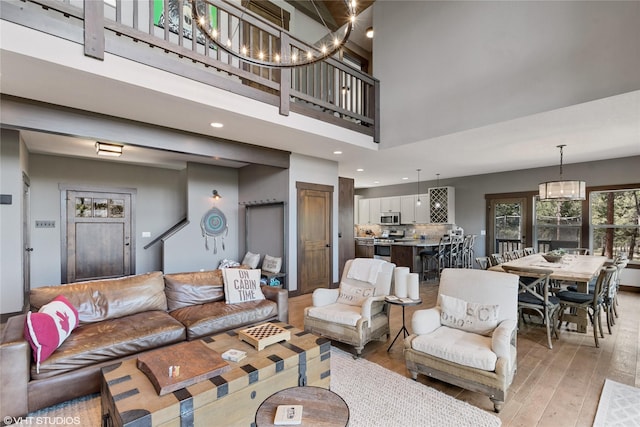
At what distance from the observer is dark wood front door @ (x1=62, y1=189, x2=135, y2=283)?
6.09 m

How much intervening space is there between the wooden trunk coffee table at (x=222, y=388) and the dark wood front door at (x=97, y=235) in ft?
18.1

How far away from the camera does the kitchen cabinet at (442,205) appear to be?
28.7 ft

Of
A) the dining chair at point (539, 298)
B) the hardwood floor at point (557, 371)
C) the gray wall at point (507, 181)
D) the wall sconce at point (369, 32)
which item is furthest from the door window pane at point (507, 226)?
the wall sconce at point (369, 32)

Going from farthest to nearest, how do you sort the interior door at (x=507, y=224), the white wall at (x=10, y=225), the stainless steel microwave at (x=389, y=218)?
the stainless steel microwave at (x=389, y=218), the interior door at (x=507, y=224), the white wall at (x=10, y=225)

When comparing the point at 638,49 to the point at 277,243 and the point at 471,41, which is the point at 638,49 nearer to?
the point at 471,41

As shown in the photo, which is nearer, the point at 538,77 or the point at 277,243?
the point at 538,77

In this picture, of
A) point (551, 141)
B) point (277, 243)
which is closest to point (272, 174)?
point (277, 243)

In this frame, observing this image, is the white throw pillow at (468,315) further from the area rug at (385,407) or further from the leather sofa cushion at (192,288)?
the leather sofa cushion at (192,288)

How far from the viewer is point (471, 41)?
4230 millimetres

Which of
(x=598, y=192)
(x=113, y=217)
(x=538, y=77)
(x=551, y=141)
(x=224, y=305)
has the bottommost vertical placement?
(x=224, y=305)

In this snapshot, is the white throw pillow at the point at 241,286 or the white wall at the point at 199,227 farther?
the white wall at the point at 199,227

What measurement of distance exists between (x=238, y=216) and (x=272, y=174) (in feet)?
5.23

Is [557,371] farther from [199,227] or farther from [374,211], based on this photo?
[374,211]

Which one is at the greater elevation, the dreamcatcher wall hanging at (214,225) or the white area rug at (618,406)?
the dreamcatcher wall hanging at (214,225)
